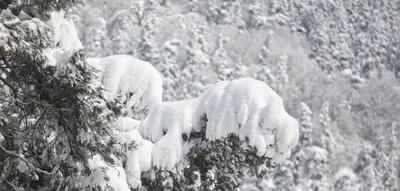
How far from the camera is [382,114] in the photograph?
366ft

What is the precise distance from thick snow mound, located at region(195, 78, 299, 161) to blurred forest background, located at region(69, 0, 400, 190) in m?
53.1

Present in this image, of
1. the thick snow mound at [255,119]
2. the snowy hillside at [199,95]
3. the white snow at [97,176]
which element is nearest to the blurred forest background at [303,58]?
the snowy hillside at [199,95]

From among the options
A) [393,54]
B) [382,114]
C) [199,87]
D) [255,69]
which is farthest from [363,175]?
[393,54]

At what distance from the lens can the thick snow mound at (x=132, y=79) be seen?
8.53 meters

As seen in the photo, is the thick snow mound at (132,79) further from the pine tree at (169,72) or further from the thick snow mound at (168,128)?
the pine tree at (169,72)

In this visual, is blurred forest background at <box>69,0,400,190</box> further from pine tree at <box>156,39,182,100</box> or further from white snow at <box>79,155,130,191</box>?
white snow at <box>79,155,130,191</box>

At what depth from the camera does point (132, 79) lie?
8.62 metres

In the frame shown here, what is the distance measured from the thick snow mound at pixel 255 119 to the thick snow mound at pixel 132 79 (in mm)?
892

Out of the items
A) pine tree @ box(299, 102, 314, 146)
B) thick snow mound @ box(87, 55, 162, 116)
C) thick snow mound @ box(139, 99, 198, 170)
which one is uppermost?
thick snow mound @ box(87, 55, 162, 116)

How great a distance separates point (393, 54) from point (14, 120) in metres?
125


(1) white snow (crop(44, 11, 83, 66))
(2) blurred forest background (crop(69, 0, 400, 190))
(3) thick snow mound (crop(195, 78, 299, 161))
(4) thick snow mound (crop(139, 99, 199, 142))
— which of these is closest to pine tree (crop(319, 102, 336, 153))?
(2) blurred forest background (crop(69, 0, 400, 190))

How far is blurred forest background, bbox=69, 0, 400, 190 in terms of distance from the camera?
231ft

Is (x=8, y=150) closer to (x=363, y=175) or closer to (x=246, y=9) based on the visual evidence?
(x=363, y=175)

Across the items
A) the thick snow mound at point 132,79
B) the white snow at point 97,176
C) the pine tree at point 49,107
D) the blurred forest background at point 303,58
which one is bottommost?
the blurred forest background at point 303,58
